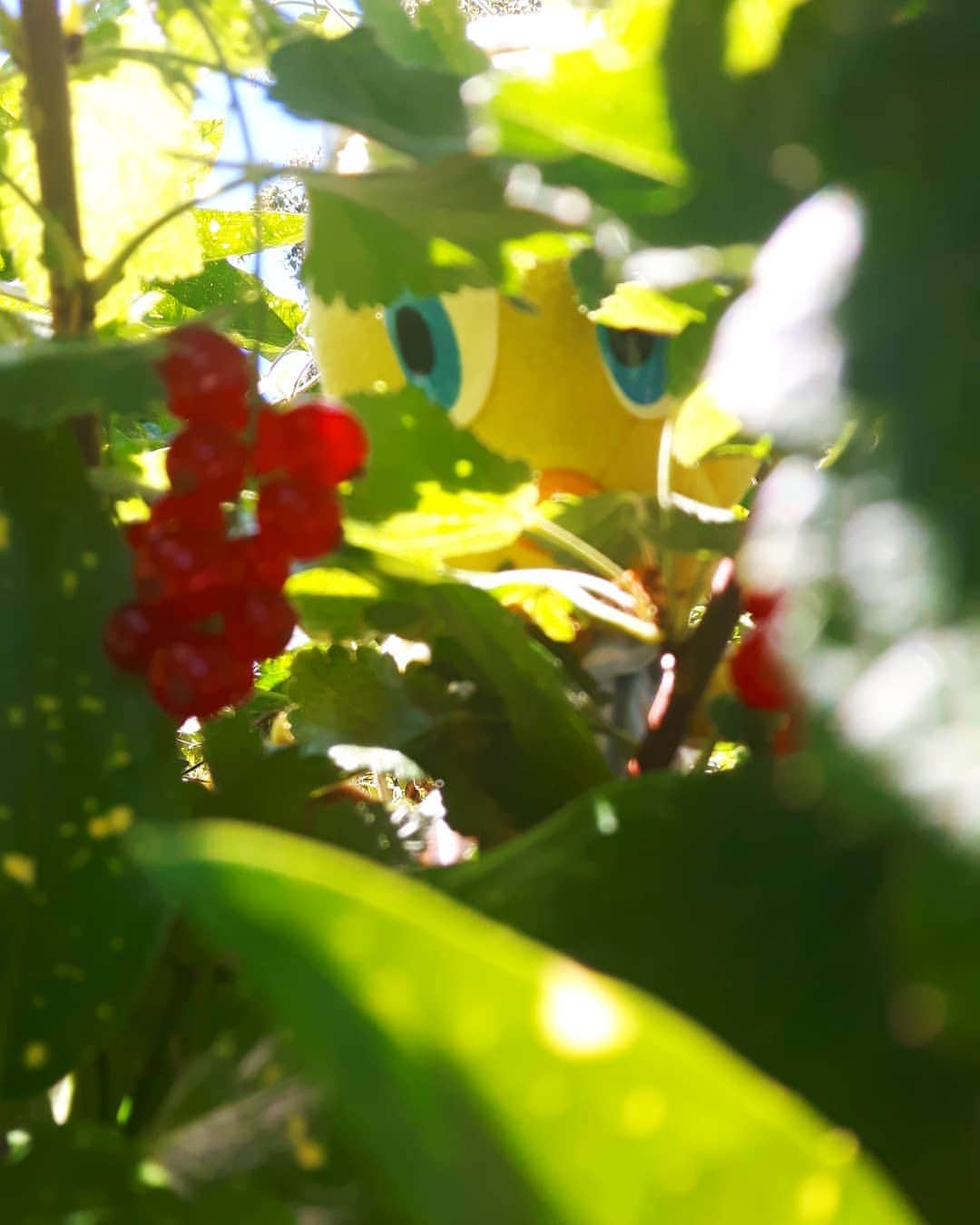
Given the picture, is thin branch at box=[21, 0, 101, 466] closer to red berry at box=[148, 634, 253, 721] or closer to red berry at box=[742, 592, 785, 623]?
red berry at box=[148, 634, 253, 721]

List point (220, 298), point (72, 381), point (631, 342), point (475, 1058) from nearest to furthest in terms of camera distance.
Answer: point (475, 1058) → point (72, 381) → point (631, 342) → point (220, 298)

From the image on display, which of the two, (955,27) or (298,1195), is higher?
(955,27)

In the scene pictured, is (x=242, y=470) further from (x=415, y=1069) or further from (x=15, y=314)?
(x=415, y=1069)

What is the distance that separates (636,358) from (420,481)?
0.99 feet

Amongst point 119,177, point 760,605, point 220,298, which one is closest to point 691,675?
point 760,605

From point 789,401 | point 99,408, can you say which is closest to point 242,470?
point 99,408

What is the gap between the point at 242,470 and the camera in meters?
0.28

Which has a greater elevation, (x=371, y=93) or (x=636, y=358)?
(x=371, y=93)

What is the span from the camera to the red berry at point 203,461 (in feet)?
0.90

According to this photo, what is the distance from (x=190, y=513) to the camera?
0.27m

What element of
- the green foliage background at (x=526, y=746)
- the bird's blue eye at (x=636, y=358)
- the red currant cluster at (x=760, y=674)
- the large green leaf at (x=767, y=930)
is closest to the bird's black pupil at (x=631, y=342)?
the bird's blue eye at (x=636, y=358)

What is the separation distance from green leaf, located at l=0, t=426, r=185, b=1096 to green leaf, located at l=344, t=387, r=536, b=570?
0.12 metres

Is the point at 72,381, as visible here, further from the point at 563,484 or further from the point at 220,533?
the point at 563,484

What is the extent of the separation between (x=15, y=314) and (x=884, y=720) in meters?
0.26
